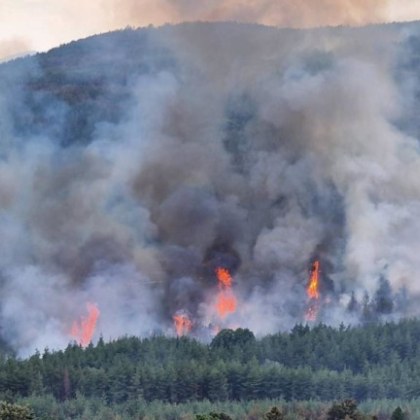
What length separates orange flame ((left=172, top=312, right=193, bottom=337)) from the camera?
13325 cm

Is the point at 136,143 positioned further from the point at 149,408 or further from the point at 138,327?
the point at 149,408

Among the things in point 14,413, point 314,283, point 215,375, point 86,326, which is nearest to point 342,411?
point 14,413

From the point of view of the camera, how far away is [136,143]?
545ft

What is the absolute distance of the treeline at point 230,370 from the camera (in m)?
95.5

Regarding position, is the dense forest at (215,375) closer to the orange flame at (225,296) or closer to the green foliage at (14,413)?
the green foliage at (14,413)

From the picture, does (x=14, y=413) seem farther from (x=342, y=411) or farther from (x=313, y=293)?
(x=313, y=293)

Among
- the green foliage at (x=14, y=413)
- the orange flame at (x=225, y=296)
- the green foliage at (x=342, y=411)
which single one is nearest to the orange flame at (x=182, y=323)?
the orange flame at (x=225, y=296)

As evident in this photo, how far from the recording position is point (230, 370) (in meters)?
98.8

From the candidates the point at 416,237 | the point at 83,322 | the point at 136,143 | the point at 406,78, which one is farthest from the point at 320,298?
the point at 406,78

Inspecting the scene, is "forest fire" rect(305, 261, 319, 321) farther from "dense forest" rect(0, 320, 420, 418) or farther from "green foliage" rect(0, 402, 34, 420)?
"green foliage" rect(0, 402, 34, 420)

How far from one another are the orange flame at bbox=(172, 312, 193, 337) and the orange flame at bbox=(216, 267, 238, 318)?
11.6ft

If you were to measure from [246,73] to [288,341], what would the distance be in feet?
254

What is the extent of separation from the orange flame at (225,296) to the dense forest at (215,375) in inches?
1167

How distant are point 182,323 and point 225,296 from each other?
9.05 metres
